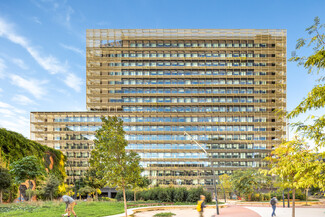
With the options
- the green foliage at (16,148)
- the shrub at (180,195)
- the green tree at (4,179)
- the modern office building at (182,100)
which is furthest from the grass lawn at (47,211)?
the modern office building at (182,100)

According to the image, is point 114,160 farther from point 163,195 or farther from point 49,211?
point 163,195

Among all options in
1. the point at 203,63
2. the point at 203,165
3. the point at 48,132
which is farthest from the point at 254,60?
the point at 48,132

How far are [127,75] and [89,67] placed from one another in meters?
13.0

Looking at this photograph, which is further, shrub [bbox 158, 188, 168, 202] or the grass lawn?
shrub [bbox 158, 188, 168, 202]

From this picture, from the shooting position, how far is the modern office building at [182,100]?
84750 mm

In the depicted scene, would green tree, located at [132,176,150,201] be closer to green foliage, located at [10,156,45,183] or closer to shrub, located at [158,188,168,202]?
shrub, located at [158,188,168,202]

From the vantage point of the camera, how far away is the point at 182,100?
8919cm

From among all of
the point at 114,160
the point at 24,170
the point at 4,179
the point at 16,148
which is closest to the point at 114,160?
the point at 114,160

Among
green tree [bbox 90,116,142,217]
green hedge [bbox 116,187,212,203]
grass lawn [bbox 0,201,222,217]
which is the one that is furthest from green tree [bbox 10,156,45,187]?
green hedge [bbox 116,187,212,203]

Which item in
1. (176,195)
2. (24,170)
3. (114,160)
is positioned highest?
(114,160)

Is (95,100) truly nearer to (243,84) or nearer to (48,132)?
(48,132)

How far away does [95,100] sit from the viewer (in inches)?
3654

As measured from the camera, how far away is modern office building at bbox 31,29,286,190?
8475 cm

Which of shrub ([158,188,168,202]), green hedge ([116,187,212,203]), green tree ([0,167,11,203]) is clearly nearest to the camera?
green tree ([0,167,11,203])
